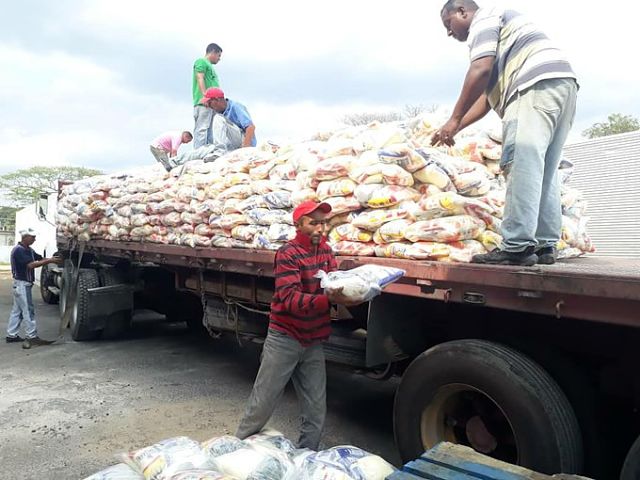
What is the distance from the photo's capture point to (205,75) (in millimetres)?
7160

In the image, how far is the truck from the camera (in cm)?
228

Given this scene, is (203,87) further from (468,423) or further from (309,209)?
(468,423)

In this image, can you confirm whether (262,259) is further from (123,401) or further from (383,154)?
(123,401)

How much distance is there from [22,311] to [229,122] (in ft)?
12.8

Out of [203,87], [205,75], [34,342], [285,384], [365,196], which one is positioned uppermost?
[205,75]

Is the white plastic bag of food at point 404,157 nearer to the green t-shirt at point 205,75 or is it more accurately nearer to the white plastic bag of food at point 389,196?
the white plastic bag of food at point 389,196

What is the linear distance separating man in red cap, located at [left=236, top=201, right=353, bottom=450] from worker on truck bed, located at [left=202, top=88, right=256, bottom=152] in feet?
11.6

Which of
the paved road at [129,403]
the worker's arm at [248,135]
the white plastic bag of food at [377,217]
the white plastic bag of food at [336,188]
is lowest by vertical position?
the paved road at [129,403]

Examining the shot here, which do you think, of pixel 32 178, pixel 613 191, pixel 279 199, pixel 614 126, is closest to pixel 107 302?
pixel 279 199

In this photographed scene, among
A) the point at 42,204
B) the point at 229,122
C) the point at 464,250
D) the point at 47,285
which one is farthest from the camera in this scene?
the point at 47,285

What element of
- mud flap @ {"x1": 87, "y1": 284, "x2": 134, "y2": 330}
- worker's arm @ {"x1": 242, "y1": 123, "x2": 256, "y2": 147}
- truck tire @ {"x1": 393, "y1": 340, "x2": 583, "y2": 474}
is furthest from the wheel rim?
mud flap @ {"x1": 87, "y1": 284, "x2": 134, "y2": 330}

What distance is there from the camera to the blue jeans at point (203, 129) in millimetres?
6523

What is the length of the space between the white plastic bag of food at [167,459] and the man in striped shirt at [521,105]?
1.71 m

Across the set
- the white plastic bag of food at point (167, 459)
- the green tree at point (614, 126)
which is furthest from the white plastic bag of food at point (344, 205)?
the green tree at point (614, 126)
